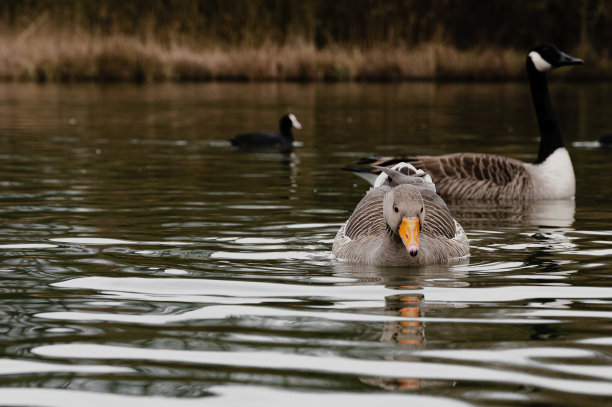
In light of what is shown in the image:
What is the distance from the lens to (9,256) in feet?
27.8

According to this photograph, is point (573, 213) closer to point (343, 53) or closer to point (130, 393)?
point (130, 393)

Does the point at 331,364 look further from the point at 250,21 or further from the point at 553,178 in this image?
the point at 250,21

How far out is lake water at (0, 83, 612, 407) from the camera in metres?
4.85

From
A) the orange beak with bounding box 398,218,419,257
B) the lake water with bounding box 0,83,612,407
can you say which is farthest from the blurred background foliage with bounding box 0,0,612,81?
the orange beak with bounding box 398,218,419,257

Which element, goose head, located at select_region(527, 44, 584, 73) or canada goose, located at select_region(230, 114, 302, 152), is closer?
goose head, located at select_region(527, 44, 584, 73)

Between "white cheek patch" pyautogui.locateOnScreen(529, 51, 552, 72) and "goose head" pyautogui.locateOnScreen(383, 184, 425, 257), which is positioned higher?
"white cheek patch" pyautogui.locateOnScreen(529, 51, 552, 72)

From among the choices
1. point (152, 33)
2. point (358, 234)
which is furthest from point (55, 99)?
point (358, 234)

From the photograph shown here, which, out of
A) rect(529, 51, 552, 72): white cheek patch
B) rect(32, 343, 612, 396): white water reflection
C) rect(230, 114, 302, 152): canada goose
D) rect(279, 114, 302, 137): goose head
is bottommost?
rect(230, 114, 302, 152): canada goose

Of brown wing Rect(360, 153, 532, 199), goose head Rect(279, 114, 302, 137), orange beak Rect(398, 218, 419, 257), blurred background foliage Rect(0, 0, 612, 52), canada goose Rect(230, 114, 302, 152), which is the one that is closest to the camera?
orange beak Rect(398, 218, 419, 257)

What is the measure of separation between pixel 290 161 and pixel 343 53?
951 inches

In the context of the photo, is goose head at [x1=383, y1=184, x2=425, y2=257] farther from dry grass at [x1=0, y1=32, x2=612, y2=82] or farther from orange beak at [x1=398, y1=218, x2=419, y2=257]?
dry grass at [x1=0, y1=32, x2=612, y2=82]

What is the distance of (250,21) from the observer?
1633 inches

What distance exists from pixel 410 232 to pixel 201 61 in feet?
109

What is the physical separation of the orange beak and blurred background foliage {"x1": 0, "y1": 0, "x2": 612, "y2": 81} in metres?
33.0
